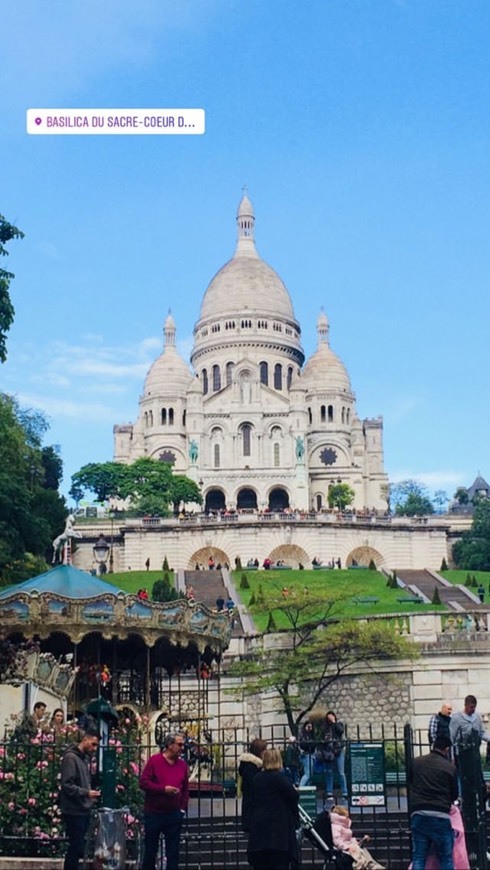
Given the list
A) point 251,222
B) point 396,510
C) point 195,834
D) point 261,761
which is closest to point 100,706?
point 195,834

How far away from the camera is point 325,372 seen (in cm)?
10594

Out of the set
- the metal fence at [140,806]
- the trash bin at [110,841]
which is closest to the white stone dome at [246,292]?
the metal fence at [140,806]

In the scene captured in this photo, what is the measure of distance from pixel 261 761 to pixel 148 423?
91995 mm

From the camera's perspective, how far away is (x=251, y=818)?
35.4 feet

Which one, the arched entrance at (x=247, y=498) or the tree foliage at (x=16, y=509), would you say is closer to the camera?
the tree foliage at (x=16, y=509)

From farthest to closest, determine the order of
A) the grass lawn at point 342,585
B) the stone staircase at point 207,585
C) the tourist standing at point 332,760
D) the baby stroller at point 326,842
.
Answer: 1. the stone staircase at point 207,585
2. the grass lawn at point 342,585
3. the tourist standing at point 332,760
4. the baby stroller at point 326,842

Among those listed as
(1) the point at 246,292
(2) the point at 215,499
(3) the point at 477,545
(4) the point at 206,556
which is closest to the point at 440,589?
(3) the point at 477,545

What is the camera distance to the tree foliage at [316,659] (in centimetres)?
2873

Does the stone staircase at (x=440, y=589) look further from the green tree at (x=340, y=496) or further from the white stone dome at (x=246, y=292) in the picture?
the white stone dome at (x=246, y=292)

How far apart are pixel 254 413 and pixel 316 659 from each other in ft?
225

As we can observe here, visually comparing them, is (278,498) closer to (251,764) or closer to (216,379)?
(216,379)


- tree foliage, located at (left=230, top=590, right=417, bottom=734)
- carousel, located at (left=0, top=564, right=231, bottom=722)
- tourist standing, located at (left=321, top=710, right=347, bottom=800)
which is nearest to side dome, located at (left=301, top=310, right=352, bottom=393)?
tree foliage, located at (left=230, top=590, right=417, bottom=734)

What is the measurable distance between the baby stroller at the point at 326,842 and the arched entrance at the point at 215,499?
81.6 meters

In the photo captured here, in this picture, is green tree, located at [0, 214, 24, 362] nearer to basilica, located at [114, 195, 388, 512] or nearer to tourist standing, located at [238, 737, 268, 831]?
tourist standing, located at [238, 737, 268, 831]
